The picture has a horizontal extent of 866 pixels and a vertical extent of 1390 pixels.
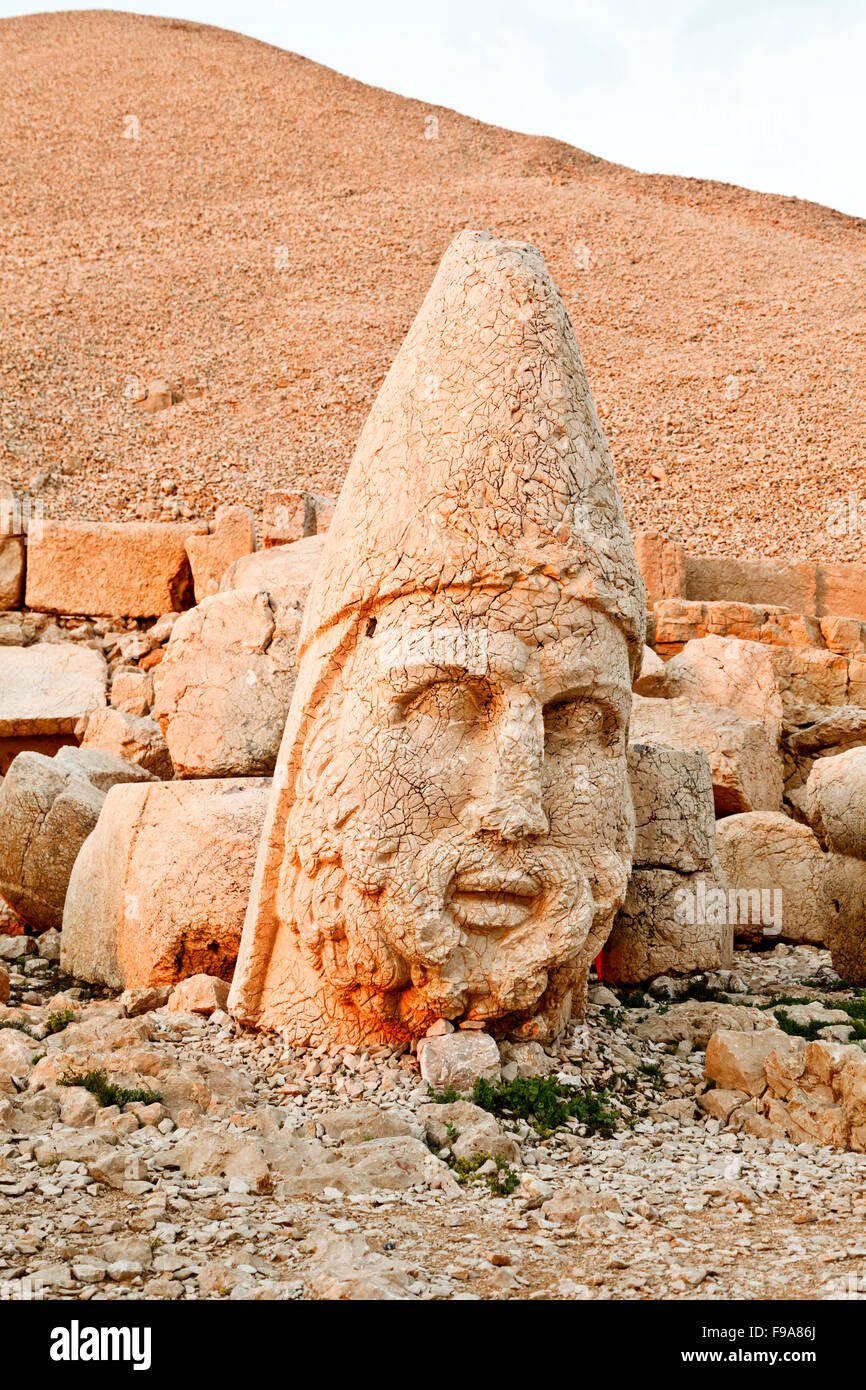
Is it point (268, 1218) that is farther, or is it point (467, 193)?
point (467, 193)

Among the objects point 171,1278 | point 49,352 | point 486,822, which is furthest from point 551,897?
point 49,352

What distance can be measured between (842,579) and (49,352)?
13.8m

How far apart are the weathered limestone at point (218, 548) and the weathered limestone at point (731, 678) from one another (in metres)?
3.42

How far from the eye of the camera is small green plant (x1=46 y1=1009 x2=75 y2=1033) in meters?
4.86

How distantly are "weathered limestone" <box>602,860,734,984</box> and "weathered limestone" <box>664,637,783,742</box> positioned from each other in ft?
12.4

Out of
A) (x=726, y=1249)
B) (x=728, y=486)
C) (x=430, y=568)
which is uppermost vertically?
(x=728, y=486)

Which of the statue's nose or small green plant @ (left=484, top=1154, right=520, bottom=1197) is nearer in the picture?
small green plant @ (left=484, top=1154, right=520, bottom=1197)

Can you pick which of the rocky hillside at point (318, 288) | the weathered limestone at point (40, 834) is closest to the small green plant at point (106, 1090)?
the weathered limestone at point (40, 834)

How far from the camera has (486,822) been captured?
432 cm

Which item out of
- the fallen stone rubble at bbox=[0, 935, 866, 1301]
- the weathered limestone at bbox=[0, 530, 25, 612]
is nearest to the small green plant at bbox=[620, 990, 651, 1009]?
the fallen stone rubble at bbox=[0, 935, 866, 1301]

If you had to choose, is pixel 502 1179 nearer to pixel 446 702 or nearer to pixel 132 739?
pixel 446 702

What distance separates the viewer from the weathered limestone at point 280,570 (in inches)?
348

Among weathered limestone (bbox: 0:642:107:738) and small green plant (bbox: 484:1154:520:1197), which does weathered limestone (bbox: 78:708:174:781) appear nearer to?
weathered limestone (bbox: 0:642:107:738)
